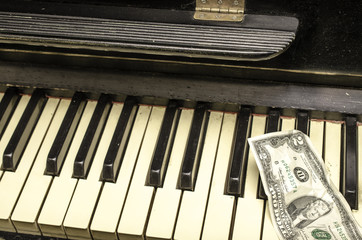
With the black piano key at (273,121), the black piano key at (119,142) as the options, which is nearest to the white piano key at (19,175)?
the black piano key at (119,142)

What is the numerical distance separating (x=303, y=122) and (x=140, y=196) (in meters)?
0.65

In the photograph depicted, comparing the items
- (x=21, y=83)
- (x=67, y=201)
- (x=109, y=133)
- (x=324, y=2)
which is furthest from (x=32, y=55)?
(x=324, y=2)

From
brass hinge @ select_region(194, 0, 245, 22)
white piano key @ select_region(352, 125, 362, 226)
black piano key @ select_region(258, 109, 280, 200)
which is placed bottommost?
white piano key @ select_region(352, 125, 362, 226)

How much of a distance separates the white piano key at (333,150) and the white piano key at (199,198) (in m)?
0.40

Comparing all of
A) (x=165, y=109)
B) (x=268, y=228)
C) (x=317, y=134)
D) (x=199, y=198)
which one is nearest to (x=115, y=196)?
(x=199, y=198)

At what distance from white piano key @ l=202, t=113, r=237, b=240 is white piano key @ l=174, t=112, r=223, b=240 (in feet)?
0.06

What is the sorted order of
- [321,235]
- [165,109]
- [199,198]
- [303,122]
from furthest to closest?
[165,109]
[303,122]
[199,198]
[321,235]

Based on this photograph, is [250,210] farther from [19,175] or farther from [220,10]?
[19,175]

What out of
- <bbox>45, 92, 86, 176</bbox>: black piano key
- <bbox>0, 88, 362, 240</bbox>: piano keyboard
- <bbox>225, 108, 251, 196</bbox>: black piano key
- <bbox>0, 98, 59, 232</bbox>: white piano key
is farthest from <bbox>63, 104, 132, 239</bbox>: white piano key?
<bbox>225, 108, 251, 196</bbox>: black piano key

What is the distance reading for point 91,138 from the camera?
1.86 metres

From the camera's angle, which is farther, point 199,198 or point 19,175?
point 19,175

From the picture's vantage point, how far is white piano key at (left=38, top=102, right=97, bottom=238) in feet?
5.60

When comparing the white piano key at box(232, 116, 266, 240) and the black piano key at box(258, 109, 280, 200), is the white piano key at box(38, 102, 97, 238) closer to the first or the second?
the white piano key at box(232, 116, 266, 240)

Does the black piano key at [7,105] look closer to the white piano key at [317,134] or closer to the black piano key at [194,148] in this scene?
the black piano key at [194,148]
